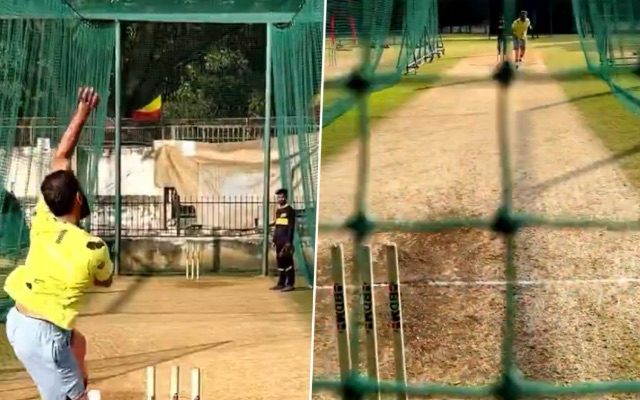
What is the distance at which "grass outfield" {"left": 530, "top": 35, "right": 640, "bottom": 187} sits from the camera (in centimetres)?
111

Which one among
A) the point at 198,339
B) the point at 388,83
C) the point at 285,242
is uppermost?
the point at 388,83

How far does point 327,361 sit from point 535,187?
0.30 meters

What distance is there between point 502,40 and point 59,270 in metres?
0.46

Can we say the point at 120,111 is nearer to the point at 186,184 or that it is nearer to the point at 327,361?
the point at 186,184

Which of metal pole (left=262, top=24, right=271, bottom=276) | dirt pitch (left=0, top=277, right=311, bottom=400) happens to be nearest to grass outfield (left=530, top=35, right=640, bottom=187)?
dirt pitch (left=0, top=277, right=311, bottom=400)

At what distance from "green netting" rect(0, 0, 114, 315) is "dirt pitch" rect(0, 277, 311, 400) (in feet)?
0.99

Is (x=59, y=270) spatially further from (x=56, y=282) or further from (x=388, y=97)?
(x=388, y=97)

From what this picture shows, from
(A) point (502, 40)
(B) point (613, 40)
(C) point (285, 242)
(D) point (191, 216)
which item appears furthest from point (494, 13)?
(D) point (191, 216)

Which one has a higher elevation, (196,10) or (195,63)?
(196,10)

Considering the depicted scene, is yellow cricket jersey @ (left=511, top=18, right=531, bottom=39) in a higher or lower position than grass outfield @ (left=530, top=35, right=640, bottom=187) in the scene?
higher

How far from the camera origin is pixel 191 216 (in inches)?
153

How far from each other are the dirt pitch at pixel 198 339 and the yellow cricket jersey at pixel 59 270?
82cm

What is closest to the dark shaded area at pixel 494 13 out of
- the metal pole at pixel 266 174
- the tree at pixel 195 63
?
the metal pole at pixel 266 174

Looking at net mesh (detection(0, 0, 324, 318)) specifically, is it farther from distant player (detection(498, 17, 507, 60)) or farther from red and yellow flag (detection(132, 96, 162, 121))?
distant player (detection(498, 17, 507, 60))
